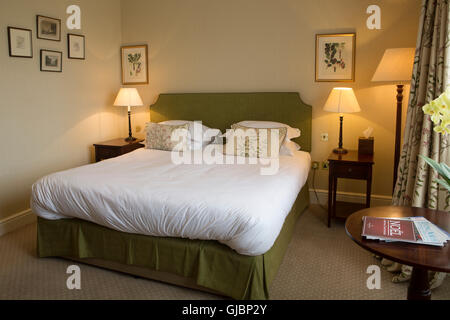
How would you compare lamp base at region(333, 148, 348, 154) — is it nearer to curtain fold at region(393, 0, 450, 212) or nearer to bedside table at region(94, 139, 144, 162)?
curtain fold at region(393, 0, 450, 212)

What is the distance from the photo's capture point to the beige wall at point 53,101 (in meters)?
3.51

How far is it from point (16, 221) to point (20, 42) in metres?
1.72

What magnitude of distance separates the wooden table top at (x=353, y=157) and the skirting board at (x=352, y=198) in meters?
0.52

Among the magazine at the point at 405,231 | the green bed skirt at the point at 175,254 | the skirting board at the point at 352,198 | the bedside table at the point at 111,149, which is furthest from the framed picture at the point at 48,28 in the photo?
the magazine at the point at 405,231

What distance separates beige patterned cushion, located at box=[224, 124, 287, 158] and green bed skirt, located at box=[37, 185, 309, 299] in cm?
86

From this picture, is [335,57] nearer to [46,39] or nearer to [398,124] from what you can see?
[398,124]

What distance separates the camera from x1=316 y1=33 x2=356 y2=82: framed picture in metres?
3.81

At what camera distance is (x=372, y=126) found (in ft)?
12.7

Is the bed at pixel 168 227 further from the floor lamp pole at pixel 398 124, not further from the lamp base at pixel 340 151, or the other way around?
the floor lamp pole at pixel 398 124

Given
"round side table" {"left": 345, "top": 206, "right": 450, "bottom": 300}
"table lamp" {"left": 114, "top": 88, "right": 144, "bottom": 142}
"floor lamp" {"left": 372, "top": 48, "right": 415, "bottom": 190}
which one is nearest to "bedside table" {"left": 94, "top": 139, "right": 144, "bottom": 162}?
"table lamp" {"left": 114, "top": 88, "right": 144, "bottom": 142}

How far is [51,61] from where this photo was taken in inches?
152

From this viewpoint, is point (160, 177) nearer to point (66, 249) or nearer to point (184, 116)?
point (66, 249)

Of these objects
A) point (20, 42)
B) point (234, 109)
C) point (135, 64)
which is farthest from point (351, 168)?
point (20, 42)

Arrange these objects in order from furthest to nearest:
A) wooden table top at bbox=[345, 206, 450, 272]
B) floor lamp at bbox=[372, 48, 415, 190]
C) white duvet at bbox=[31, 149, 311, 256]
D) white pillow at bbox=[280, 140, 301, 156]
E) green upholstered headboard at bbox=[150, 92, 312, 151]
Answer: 1. green upholstered headboard at bbox=[150, 92, 312, 151]
2. white pillow at bbox=[280, 140, 301, 156]
3. floor lamp at bbox=[372, 48, 415, 190]
4. white duvet at bbox=[31, 149, 311, 256]
5. wooden table top at bbox=[345, 206, 450, 272]
